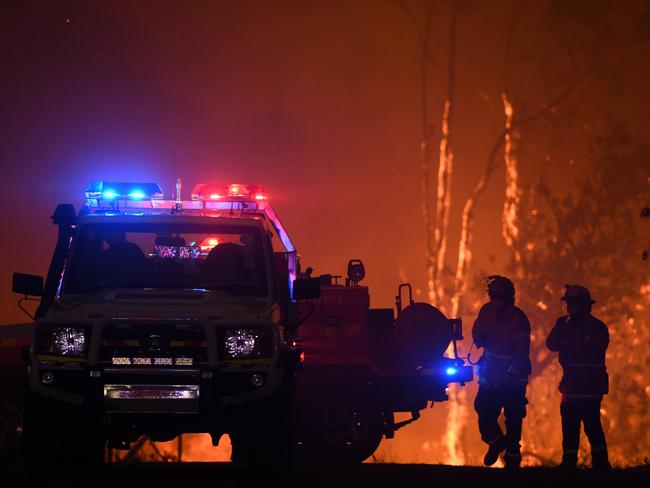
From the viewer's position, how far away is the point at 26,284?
11453mm

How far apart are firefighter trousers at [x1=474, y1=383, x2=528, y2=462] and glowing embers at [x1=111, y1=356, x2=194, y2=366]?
15.9ft

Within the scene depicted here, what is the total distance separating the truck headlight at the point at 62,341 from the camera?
10.9m

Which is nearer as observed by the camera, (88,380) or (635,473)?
(88,380)

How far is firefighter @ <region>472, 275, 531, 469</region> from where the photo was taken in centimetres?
1466

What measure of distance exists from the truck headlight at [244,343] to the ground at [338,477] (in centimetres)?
101

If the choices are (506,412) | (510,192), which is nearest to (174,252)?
(506,412)

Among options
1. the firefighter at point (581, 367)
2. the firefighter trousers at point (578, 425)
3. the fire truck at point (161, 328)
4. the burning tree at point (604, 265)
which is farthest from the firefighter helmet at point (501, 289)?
the burning tree at point (604, 265)

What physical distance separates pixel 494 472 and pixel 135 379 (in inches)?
172

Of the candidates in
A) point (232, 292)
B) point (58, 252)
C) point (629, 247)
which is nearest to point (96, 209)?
point (58, 252)

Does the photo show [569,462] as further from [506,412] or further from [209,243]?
[209,243]

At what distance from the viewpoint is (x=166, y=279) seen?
11859 mm

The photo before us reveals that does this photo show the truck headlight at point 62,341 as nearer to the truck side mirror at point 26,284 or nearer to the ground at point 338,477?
the truck side mirror at point 26,284

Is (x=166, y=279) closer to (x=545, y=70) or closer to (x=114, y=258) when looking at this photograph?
(x=114, y=258)

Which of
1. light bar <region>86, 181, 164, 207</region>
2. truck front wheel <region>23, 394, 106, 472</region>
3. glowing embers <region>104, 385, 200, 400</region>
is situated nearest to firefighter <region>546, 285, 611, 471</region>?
light bar <region>86, 181, 164, 207</region>
